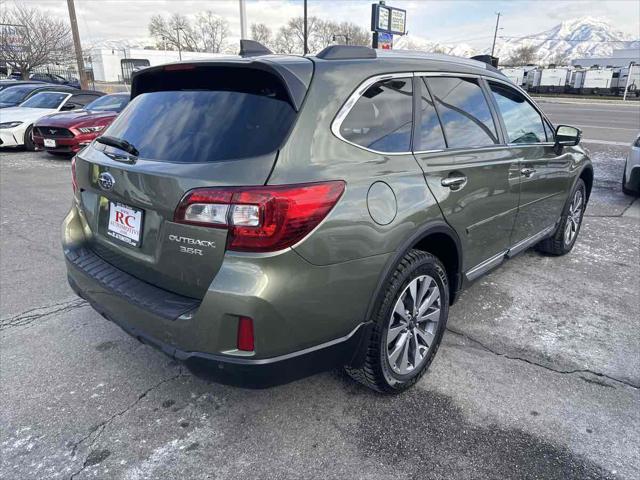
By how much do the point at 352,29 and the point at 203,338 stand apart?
86.2 meters

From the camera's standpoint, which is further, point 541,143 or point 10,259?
point 10,259

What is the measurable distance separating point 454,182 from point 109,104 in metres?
11.1

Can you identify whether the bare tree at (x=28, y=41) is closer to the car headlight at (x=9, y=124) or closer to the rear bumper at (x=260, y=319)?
the car headlight at (x=9, y=124)

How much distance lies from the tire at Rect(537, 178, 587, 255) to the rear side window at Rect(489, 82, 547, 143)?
3.26 ft

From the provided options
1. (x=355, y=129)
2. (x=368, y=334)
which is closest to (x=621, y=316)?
(x=368, y=334)

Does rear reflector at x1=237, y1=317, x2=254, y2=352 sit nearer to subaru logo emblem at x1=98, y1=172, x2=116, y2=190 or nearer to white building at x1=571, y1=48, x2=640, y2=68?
subaru logo emblem at x1=98, y1=172, x2=116, y2=190

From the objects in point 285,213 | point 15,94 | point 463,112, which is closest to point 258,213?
point 285,213

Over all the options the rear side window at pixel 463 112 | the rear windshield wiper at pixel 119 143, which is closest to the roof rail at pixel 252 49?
the rear windshield wiper at pixel 119 143

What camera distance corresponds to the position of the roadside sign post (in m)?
23.1

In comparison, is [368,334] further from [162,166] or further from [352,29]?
[352,29]

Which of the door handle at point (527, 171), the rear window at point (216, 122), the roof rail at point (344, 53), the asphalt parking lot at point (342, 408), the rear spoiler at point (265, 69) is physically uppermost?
the roof rail at point (344, 53)

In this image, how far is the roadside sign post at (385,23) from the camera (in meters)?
23.1

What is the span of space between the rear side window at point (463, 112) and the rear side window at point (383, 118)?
30cm

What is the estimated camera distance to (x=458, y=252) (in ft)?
9.34
